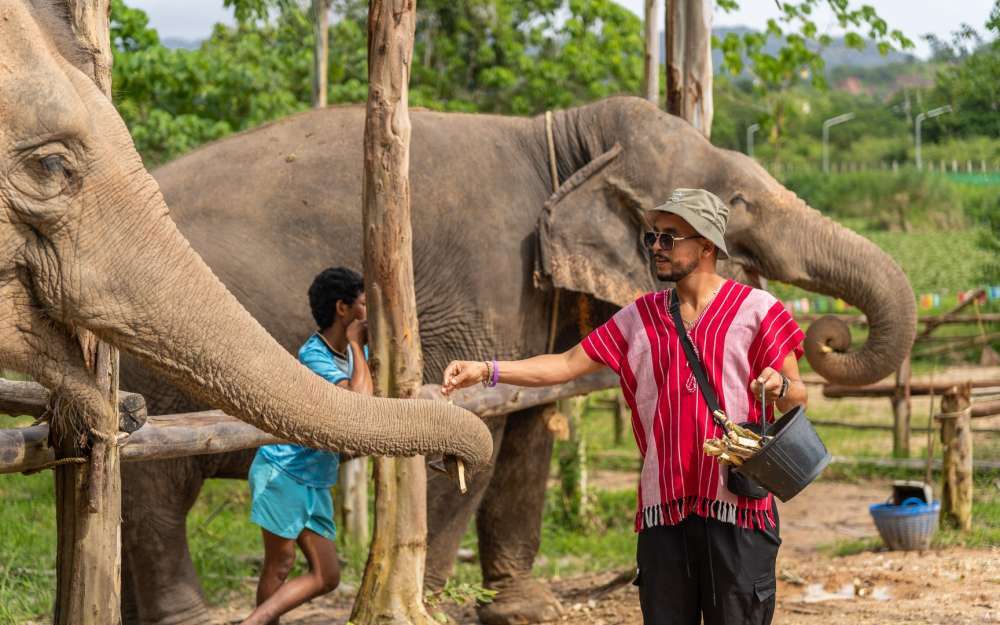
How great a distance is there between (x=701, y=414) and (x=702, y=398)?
43 millimetres

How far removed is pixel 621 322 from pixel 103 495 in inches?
59.1

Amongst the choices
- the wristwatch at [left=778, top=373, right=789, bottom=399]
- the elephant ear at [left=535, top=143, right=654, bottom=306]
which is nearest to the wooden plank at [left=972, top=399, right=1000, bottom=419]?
the elephant ear at [left=535, top=143, right=654, bottom=306]

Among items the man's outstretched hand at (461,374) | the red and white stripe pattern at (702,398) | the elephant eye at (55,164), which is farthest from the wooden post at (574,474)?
the elephant eye at (55,164)

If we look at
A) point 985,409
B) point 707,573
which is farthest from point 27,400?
point 985,409

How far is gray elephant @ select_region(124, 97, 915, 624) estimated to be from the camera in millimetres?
5730

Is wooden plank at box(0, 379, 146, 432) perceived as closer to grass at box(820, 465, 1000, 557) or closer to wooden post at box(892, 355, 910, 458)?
grass at box(820, 465, 1000, 557)

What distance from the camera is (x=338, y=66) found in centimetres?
1326

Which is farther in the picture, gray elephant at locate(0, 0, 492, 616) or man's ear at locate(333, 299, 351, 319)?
man's ear at locate(333, 299, 351, 319)

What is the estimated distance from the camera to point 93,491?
147 inches

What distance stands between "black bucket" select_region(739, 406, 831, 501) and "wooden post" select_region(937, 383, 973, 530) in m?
4.67

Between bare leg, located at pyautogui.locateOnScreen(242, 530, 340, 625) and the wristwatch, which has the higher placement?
the wristwatch

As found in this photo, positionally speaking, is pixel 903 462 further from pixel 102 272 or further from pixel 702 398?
pixel 102 272

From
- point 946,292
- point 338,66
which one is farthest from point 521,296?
point 946,292

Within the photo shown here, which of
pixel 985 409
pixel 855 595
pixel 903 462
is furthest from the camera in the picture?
pixel 903 462
